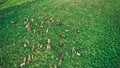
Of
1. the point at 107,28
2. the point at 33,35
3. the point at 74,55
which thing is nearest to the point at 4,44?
the point at 33,35

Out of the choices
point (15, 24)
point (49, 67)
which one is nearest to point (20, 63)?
point (49, 67)

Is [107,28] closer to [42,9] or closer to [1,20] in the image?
[42,9]

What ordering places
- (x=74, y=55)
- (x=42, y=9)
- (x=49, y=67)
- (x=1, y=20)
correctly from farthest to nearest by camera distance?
(x=42, y=9) < (x=1, y=20) < (x=74, y=55) < (x=49, y=67)

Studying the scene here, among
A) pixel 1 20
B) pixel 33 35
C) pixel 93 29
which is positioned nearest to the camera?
pixel 33 35

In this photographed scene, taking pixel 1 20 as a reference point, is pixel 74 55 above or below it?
below

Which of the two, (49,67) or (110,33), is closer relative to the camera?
(49,67)

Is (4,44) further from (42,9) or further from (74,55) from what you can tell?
(42,9)
